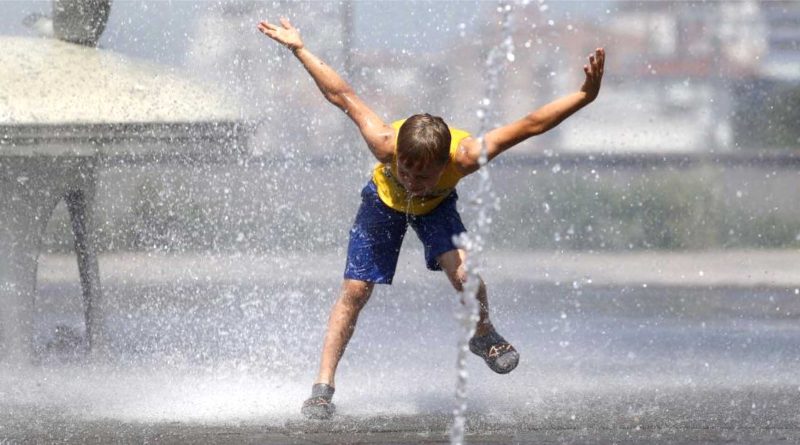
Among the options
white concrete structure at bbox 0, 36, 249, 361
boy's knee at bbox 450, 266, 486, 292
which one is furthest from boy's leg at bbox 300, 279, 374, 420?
white concrete structure at bbox 0, 36, 249, 361

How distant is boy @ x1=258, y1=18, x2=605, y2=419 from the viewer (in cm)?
355

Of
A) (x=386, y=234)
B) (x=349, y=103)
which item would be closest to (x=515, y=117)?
(x=386, y=234)

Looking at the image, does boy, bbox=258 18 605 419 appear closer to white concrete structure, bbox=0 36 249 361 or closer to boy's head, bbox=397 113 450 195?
boy's head, bbox=397 113 450 195

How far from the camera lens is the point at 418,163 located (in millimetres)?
3541

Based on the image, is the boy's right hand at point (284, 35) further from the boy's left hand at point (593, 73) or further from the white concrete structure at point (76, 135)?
the white concrete structure at point (76, 135)

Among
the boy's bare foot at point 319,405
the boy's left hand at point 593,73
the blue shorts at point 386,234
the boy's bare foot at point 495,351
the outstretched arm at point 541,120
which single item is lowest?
the boy's bare foot at point 319,405

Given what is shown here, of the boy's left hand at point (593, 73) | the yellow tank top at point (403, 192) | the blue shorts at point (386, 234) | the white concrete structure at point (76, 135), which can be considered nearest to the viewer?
the boy's left hand at point (593, 73)

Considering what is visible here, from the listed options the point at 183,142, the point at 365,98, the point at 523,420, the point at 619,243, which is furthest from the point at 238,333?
the point at 619,243

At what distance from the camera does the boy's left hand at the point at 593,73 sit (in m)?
3.48

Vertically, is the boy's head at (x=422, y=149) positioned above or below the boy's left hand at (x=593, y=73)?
below

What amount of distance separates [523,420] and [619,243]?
4.72 meters

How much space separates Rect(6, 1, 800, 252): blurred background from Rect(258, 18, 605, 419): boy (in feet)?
5.60

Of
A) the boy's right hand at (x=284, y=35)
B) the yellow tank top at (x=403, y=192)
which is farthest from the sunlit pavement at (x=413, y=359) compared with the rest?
the boy's right hand at (x=284, y=35)

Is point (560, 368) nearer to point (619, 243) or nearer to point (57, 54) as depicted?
point (57, 54)
